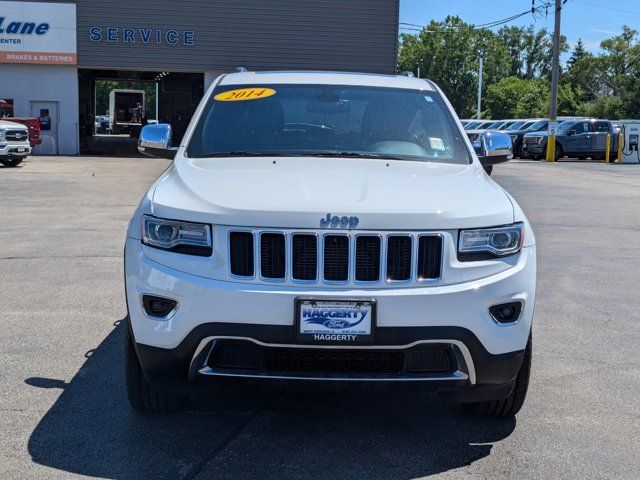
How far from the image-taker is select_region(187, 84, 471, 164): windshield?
15.5 feet

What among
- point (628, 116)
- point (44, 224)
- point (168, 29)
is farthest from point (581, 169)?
point (628, 116)

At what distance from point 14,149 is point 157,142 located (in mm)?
19612

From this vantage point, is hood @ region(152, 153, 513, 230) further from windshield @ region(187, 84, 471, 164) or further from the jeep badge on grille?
windshield @ region(187, 84, 471, 164)

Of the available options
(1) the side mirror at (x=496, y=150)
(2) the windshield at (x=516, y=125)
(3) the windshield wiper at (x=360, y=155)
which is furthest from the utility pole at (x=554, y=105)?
(3) the windshield wiper at (x=360, y=155)

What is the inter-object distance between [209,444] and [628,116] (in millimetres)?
76978

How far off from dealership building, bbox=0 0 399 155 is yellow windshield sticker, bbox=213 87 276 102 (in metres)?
26.9

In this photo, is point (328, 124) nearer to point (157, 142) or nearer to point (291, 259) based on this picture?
point (157, 142)

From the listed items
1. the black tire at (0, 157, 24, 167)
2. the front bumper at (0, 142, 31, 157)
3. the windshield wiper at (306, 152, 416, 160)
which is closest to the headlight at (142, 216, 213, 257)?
the windshield wiper at (306, 152, 416, 160)

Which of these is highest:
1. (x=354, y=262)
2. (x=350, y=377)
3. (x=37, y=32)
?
(x=37, y=32)

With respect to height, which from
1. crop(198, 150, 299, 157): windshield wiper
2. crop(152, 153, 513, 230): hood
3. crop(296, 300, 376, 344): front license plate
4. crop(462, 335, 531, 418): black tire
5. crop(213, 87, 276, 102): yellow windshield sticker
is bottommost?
crop(462, 335, 531, 418): black tire

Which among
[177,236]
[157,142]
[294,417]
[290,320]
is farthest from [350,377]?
[157,142]

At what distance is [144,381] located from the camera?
3986 mm

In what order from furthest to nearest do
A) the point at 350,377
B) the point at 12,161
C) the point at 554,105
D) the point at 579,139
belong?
the point at 579,139
the point at 554,105
the point at 12,161
the point at 350,377

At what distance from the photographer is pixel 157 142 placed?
5.26m
